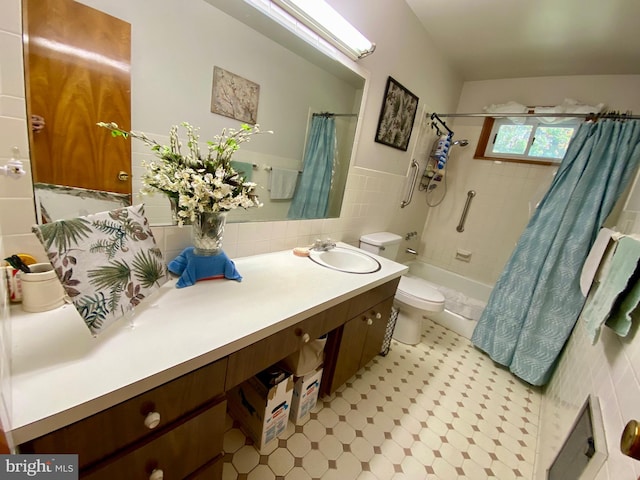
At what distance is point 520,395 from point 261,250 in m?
2.01

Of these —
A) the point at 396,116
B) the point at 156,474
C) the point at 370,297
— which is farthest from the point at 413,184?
the point at 156,474

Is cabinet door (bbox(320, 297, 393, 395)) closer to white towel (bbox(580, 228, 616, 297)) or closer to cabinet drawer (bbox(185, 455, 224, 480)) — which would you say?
cabinet drawer (bbox(185, 455, 224, 480))

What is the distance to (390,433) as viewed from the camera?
4.26 feet

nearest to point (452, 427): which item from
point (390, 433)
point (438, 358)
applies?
point (390, 433)

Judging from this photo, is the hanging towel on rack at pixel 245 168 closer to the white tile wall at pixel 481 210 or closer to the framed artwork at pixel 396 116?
the framed artwork at pixel 396 116

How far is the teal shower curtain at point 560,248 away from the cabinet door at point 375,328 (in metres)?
1.07

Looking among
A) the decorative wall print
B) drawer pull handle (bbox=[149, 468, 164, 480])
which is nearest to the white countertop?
drawer pull handle (bbox=[149, 468, 164, 480])

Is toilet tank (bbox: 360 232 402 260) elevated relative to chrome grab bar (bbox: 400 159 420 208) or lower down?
lower down

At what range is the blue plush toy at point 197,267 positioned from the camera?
90 centimetres

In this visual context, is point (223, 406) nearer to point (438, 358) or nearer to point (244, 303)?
point (244, 303)

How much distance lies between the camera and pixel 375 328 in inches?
58.0

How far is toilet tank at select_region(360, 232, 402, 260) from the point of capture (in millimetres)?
1897

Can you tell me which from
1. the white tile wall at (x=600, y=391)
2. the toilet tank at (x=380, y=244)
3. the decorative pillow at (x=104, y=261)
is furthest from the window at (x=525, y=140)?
the decorative pillow at (x=104, y=261)

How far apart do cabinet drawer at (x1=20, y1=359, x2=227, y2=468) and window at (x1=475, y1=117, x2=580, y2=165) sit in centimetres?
306
